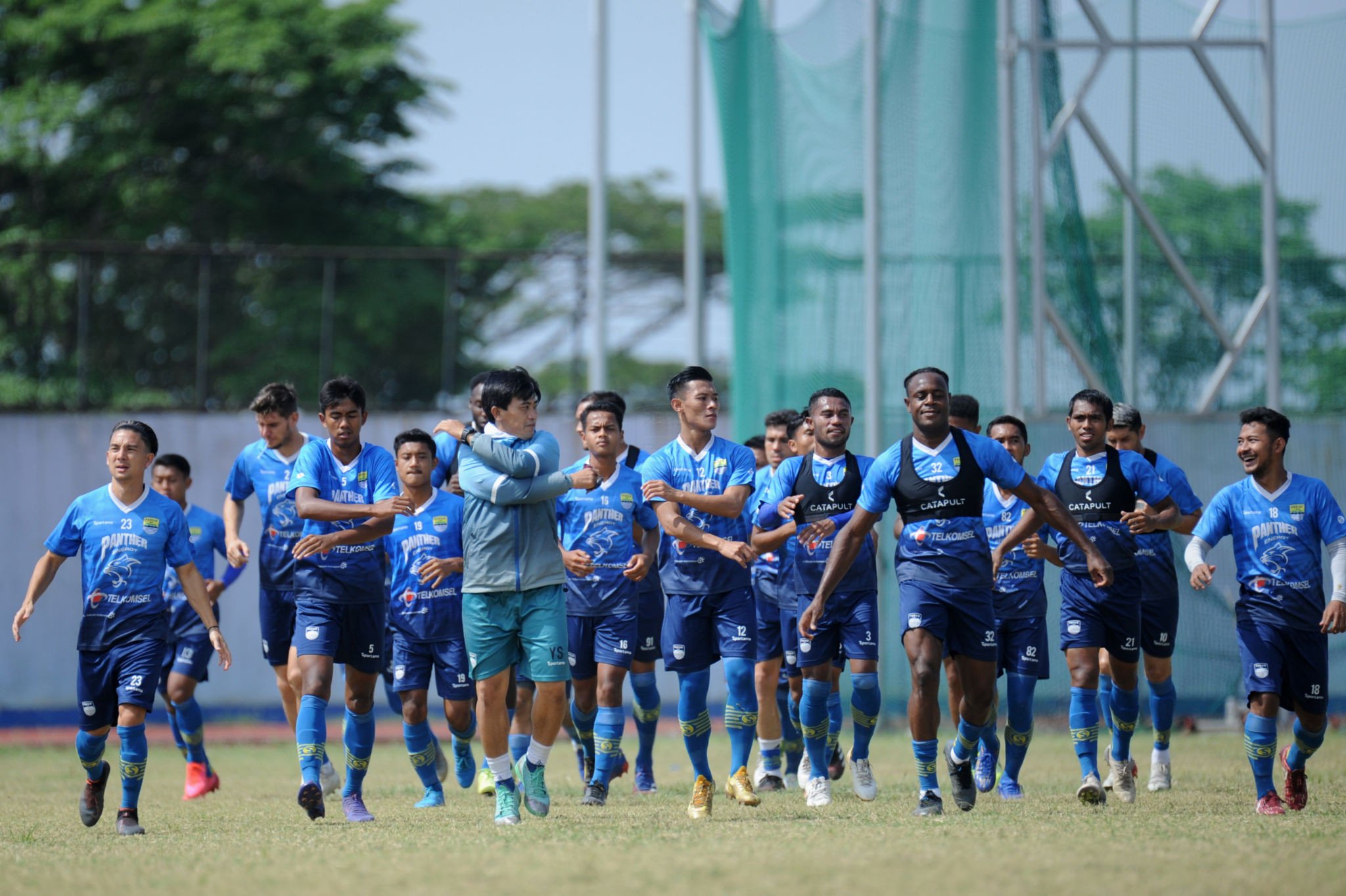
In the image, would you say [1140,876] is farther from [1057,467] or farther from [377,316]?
[377,316]

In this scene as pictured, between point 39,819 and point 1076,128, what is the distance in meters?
10.3

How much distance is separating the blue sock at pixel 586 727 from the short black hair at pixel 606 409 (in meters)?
1.99

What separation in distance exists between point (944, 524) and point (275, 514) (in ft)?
14.8

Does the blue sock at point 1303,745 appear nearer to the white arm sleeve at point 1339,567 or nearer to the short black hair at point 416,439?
the white arm sleeve at point 1339,567

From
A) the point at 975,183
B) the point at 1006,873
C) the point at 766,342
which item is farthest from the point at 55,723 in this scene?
the point at 1006,873

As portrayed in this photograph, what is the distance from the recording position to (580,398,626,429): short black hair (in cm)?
927

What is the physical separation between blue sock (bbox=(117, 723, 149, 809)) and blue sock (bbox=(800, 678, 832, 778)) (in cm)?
372

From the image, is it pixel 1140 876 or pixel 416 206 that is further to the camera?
pixel 416 206

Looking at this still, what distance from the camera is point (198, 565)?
435 inches

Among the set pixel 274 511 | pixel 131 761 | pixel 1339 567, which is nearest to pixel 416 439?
pixel 274 511

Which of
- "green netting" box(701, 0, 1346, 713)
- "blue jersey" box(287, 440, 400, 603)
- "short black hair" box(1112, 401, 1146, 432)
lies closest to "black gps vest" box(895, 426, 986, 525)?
"short black hair" box(1112, 401, 1146, 432)

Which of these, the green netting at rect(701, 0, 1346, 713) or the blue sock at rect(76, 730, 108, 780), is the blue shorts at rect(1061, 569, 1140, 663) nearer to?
the green netting at rect(701, 0, 1346, 713)

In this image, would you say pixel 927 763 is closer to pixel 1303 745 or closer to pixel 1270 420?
pixel 1303 745

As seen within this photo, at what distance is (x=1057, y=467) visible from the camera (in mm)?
9664
